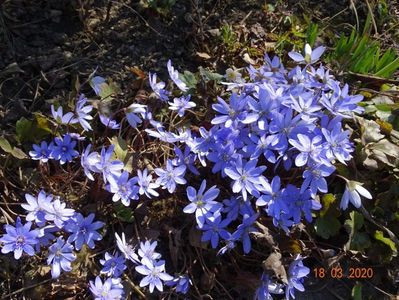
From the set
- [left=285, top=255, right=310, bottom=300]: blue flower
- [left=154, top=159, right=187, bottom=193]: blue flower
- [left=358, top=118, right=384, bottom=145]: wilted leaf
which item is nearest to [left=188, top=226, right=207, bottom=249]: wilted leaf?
[left=154, top=159, right=187, bottom=193]: blue flower

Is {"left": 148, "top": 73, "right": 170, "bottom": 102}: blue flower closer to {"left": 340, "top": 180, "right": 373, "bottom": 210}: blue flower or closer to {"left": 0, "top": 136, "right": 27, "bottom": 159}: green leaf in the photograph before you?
{"left": 0, "top": 136, "right": 27, "bottom": 159}: green leaf

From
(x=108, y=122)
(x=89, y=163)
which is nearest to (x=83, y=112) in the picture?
(x=108, y=122)

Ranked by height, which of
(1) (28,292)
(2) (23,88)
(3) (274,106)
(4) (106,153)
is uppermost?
(3) (274,106)

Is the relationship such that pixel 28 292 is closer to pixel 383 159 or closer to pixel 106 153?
pixel 106 153

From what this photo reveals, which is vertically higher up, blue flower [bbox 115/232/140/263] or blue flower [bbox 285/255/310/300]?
blue flower [bbox 115/232/140/263]

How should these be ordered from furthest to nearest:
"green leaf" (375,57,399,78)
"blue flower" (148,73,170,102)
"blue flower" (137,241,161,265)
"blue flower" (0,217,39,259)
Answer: "green leaf" (375,57,399,78) → "blue flower" (148,73,170,102) → "blue flower" (137,241,161,265) → "blue flower" (0,217,39,259)

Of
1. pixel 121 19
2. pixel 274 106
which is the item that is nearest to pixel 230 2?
pixel 121 19

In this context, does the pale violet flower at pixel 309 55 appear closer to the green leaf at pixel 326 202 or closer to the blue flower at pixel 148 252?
the green leaf at pixel 326 202
